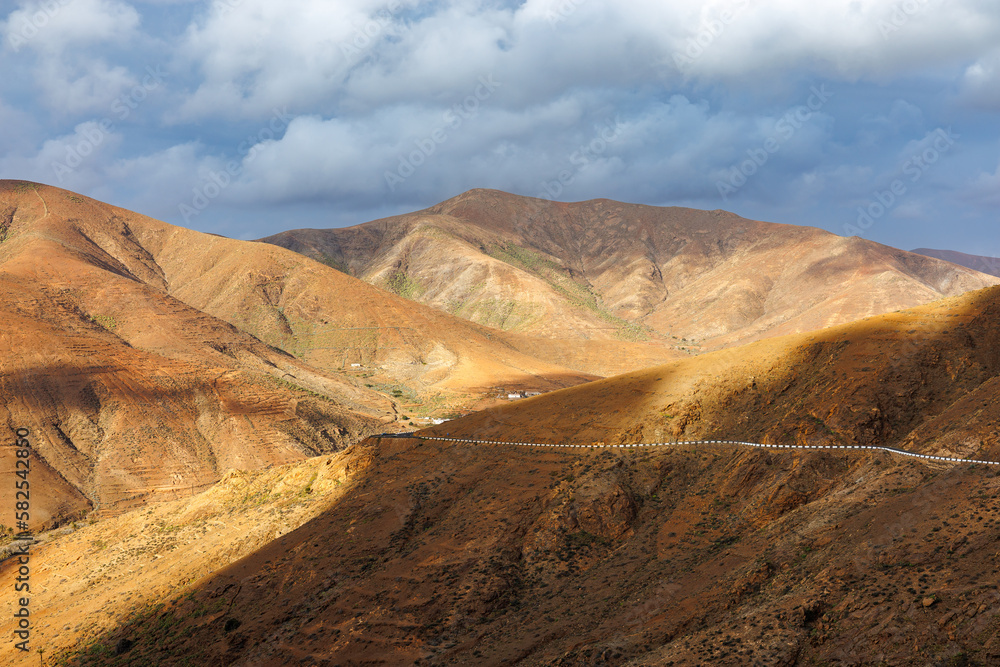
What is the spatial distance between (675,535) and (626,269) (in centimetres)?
15105

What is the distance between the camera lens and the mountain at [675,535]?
12.4 metres

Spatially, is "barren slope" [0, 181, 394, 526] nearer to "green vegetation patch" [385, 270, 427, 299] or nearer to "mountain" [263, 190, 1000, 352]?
"mountain" [263, 190, 1000, 352]

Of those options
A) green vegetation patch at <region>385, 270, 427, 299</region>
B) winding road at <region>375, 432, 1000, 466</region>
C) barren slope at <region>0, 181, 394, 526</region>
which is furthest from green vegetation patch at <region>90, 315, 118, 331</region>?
green vegetation patch at <region>385, 270, 427, 299</region>

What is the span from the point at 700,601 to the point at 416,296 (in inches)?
5205

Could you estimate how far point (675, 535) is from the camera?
64.1 feet

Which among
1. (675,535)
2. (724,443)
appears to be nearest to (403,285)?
(724,443)

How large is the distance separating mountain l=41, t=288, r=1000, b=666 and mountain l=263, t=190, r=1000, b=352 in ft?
278

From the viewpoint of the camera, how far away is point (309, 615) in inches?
807

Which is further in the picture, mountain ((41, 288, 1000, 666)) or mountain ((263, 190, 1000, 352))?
mountain ((263, 190, 1000, 352))

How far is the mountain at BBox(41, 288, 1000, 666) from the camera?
1238 centimetres

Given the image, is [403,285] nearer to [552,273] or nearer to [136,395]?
[552,273]

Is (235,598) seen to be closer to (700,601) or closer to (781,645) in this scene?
(700,601)

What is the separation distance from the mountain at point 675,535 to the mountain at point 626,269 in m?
84.7

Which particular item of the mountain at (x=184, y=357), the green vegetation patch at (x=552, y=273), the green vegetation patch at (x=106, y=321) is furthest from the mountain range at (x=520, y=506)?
the green vegetation patch at (x=552, y=273)
